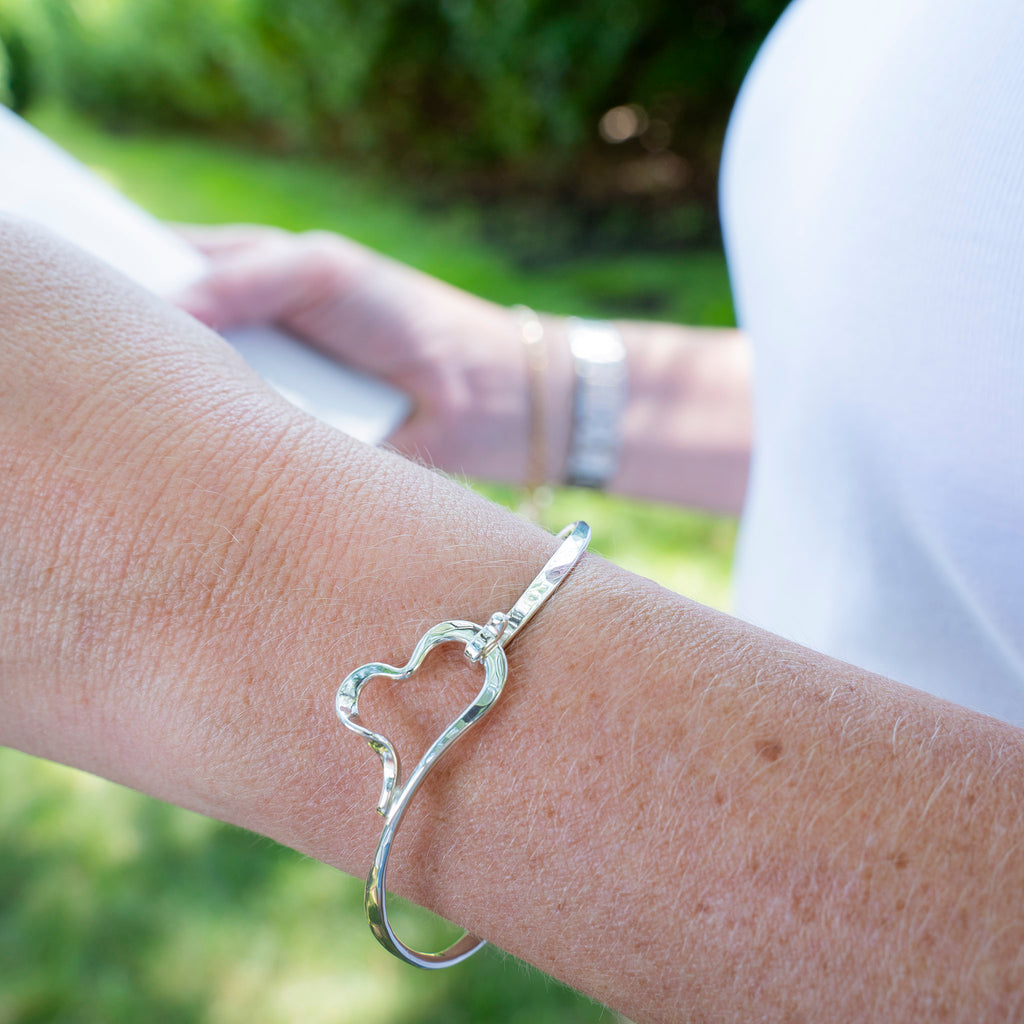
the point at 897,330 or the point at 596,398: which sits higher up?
the point at 897,330

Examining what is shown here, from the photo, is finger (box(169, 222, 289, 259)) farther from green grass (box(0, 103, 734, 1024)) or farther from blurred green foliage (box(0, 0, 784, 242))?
blurred green foliage (box(0, 0, 784, 242))

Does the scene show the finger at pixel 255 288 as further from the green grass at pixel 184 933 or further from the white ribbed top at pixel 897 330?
the green grass at pixel 184 933

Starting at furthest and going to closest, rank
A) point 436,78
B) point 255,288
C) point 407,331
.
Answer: point 436,78, point 407,331, point 255,288

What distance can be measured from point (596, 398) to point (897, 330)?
30.1 inches

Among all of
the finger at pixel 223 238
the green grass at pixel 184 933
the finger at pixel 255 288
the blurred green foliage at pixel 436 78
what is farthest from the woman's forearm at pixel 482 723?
the blurred green foliage at pixel 436 78

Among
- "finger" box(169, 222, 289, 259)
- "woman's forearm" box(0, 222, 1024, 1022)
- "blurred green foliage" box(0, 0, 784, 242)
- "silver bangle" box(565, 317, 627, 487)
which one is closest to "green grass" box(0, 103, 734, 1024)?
"silver bangle" box(565, 317, 627, 487)

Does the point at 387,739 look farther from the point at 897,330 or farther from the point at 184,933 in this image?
the point at 184,933

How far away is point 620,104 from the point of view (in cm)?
520

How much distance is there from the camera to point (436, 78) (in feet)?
18.4

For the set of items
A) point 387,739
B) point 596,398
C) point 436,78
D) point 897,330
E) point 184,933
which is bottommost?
point 184,933

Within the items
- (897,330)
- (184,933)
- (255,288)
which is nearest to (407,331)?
(255,288)

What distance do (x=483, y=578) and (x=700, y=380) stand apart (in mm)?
1090

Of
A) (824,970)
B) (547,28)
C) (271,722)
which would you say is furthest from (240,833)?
(547,28)

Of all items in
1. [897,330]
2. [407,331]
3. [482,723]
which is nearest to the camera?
[482,723]
